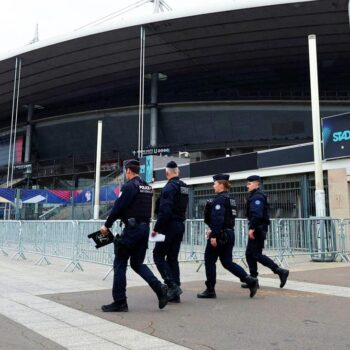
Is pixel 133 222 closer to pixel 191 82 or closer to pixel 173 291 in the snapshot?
pixel 173 291

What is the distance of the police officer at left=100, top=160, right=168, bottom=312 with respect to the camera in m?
6.37

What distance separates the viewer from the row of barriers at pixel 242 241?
1225 cm

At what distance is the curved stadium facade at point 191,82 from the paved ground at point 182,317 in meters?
25.7

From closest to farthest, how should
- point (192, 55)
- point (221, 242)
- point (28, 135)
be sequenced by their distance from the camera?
point (221, 242) < point (192, 55) < point (28, 135)

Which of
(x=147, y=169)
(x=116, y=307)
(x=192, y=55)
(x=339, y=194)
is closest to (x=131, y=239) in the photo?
Answer: (x=116, y=307)

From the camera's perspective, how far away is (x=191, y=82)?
140ft

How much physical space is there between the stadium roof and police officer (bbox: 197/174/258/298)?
25.7 meters

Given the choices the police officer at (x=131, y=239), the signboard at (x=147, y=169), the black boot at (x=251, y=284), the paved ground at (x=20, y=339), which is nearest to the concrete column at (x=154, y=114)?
the signboard at (x=147, y=169)

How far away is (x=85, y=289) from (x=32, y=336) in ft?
11.4

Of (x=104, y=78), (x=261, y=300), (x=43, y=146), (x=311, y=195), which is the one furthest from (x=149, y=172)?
(x=43, y=146)

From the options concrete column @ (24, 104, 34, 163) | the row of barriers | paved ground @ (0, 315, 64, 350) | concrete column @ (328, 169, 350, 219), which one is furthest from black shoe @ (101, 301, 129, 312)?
concrete column @ (24, 104, 34, 163)

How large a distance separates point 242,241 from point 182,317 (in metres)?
6.87

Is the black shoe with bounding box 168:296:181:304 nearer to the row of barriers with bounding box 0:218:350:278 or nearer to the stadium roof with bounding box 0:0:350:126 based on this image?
the row of barriers with bounding box 0:218:350:278

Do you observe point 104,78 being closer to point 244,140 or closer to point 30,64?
point 30,64
